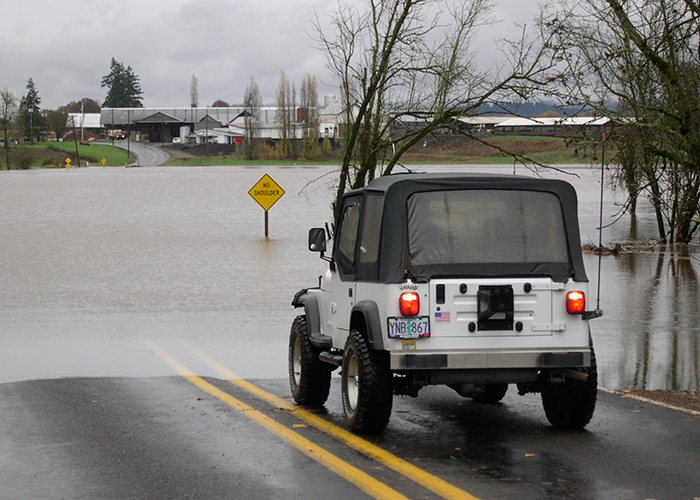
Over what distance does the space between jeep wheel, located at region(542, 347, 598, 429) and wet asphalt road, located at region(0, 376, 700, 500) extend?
14cm

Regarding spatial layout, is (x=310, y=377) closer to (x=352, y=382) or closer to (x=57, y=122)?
(x=352, y=382)

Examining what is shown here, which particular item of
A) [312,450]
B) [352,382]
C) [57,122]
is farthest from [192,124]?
[312,450]

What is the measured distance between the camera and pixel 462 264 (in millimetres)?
6590

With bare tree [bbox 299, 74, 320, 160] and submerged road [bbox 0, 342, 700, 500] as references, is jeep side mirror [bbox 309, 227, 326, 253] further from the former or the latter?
bare tree [bbox 299, 74, 320, 160]

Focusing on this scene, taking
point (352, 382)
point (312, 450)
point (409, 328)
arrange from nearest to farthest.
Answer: point (312, 450), point (409, 328), point (352, 382)

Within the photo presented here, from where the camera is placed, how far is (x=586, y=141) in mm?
11055

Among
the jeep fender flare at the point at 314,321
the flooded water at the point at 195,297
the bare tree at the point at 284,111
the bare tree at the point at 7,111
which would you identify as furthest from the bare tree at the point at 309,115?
the jeep fender flare at the point at 314,321

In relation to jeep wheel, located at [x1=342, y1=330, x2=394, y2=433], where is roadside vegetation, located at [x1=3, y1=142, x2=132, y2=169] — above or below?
above

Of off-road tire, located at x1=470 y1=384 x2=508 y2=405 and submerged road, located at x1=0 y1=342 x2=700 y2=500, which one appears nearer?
submerged road, located at x1=0 y1=342 x2=700 y2=500

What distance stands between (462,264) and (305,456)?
1.80m

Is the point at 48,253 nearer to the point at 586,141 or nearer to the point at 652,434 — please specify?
the point at 586,141

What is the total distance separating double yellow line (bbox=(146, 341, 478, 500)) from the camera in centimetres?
527

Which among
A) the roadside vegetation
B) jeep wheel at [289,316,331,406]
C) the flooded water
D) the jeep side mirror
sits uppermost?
the roadside vegetation

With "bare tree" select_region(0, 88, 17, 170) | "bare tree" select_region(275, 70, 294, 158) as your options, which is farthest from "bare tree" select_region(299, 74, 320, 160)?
"bare tree" select_region(0, 88, 17, 170)
